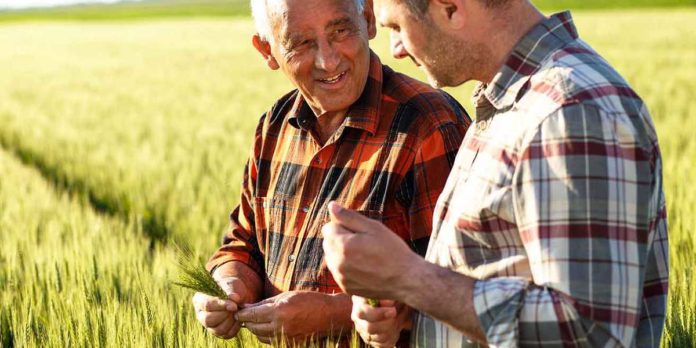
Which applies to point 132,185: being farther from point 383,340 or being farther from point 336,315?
point 383,340

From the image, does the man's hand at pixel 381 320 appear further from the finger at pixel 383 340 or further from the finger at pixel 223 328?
the finger at pixel 223 328

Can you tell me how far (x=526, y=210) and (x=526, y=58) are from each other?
0.87 feet

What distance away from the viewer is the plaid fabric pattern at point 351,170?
1.95 metres

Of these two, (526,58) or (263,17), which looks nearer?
(526,58)

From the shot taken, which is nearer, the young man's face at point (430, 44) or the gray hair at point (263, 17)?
the young man's face at point (430, 44)

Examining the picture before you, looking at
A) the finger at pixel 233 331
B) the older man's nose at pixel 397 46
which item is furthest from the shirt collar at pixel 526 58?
the finger at pixel 233 331

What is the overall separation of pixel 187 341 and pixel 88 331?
0.35 meters

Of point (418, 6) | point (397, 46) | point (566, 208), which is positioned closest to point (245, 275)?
point (397, 46)

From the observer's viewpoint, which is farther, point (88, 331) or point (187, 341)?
point (88, 331)

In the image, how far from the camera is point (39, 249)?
3.46m

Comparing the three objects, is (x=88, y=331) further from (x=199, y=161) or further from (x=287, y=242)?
(x=199, y=161)

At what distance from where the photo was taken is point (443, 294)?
1335mm

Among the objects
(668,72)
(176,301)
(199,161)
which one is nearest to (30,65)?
(668,72)

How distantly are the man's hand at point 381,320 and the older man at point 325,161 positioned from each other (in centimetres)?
37
